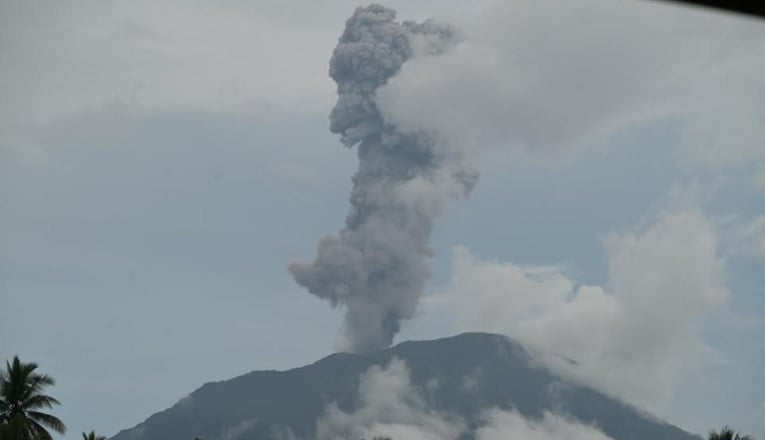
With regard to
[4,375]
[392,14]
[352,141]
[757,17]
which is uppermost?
[392,14]

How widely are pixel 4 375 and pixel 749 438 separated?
114ft

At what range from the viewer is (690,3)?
15.7ft

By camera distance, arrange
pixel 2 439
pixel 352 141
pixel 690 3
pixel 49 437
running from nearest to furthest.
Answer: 1. pixel 690 3
2. pixel 2 439
3. pixel 49 437
4. pixel 352 141

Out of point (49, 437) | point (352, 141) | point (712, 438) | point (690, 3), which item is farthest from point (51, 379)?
point (352, 141)

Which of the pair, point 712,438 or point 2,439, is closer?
point 2,439

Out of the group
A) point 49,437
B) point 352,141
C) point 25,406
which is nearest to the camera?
point 49,437

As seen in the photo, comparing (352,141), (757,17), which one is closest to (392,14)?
(352,141)

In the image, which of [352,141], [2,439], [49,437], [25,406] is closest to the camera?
[2,439]

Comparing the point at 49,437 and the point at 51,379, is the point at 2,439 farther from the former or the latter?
the point at 51,379

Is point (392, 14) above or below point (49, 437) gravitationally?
above

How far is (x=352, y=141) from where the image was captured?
194 m

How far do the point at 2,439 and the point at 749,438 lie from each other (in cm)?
3214

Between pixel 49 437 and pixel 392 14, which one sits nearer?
pixel 49 437

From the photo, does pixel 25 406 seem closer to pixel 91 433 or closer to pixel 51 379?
pixel 51 379
